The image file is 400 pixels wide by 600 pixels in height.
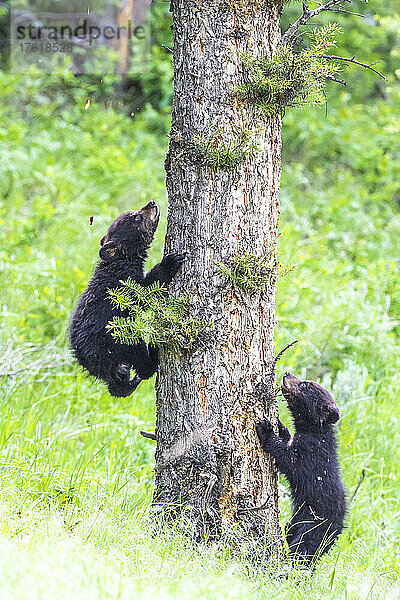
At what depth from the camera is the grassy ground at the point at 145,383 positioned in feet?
10.6

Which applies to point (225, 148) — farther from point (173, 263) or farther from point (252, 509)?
point (252, 509)

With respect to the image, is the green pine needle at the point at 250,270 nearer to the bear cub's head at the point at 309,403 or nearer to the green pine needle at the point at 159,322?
the green pine needle at the point at 159,322

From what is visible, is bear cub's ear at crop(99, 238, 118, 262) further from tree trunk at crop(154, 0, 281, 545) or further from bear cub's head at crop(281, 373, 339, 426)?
bear cub's head at crop(281, 373, 339, 426)

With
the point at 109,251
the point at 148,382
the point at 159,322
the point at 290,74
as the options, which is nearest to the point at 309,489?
the point at 159,322

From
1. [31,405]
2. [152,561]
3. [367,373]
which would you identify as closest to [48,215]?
[31,405]

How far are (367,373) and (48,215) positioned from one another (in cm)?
403

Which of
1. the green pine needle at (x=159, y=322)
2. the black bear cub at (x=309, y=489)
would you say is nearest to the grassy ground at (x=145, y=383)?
the black bear cub at (x=309, y=489)

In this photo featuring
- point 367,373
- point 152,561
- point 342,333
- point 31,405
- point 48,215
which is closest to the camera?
point 152,561

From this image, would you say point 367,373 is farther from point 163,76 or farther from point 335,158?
point 163,76

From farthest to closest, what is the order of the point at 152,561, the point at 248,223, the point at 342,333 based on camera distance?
1. the point at 342,333
2. the point at 248,223
3. the point at 152,561

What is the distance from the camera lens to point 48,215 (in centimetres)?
829

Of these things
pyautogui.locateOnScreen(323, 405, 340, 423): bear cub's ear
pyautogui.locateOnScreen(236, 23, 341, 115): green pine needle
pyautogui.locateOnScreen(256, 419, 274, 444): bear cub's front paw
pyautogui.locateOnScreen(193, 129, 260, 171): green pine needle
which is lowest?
pyautogui.locateOnScreen(323, 405, 340, 423): bear cub's ear

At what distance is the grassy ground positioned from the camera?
3.22 meters

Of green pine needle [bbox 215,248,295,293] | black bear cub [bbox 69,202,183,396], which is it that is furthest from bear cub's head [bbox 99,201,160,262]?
green pine needle [bbox 215,248,295,293]
